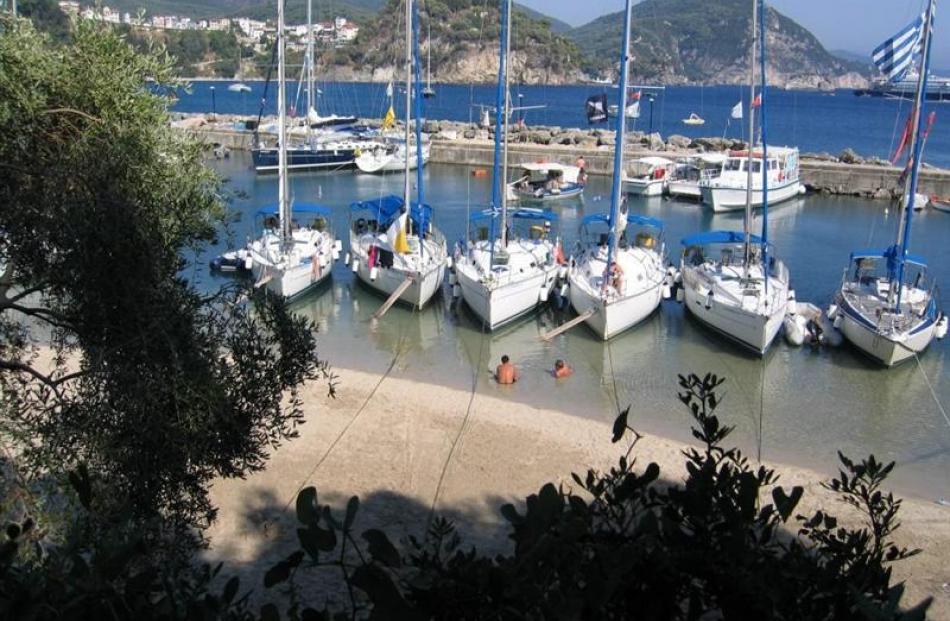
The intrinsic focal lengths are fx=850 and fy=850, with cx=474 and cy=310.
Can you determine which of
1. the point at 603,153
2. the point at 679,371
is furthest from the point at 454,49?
the point at 679,371

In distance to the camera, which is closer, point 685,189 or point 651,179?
point 685,189

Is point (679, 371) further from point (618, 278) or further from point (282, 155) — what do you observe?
point (282, 155)

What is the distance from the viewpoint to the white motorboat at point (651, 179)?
45844 mm

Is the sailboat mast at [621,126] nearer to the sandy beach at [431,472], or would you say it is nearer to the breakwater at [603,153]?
the sandy beach at [431,472]

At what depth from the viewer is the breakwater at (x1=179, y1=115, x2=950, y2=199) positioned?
48.3m

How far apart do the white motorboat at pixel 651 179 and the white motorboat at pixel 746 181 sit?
315 centimetres

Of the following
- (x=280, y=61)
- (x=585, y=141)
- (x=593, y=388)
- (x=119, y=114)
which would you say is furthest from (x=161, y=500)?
(x=585, y=141)

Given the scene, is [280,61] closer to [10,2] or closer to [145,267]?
[10,2]

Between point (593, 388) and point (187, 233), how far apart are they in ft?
41.4

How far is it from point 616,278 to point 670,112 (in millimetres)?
107593

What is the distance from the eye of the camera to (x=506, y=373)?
19344 millimetres

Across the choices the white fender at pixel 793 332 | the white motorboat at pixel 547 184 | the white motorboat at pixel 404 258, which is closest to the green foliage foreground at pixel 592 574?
the white fender at pixel 793 332

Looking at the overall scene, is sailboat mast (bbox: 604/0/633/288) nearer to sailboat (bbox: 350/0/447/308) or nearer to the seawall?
sailboat (bbox: 350/0/447/308)

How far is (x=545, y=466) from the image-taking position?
1439 cm
